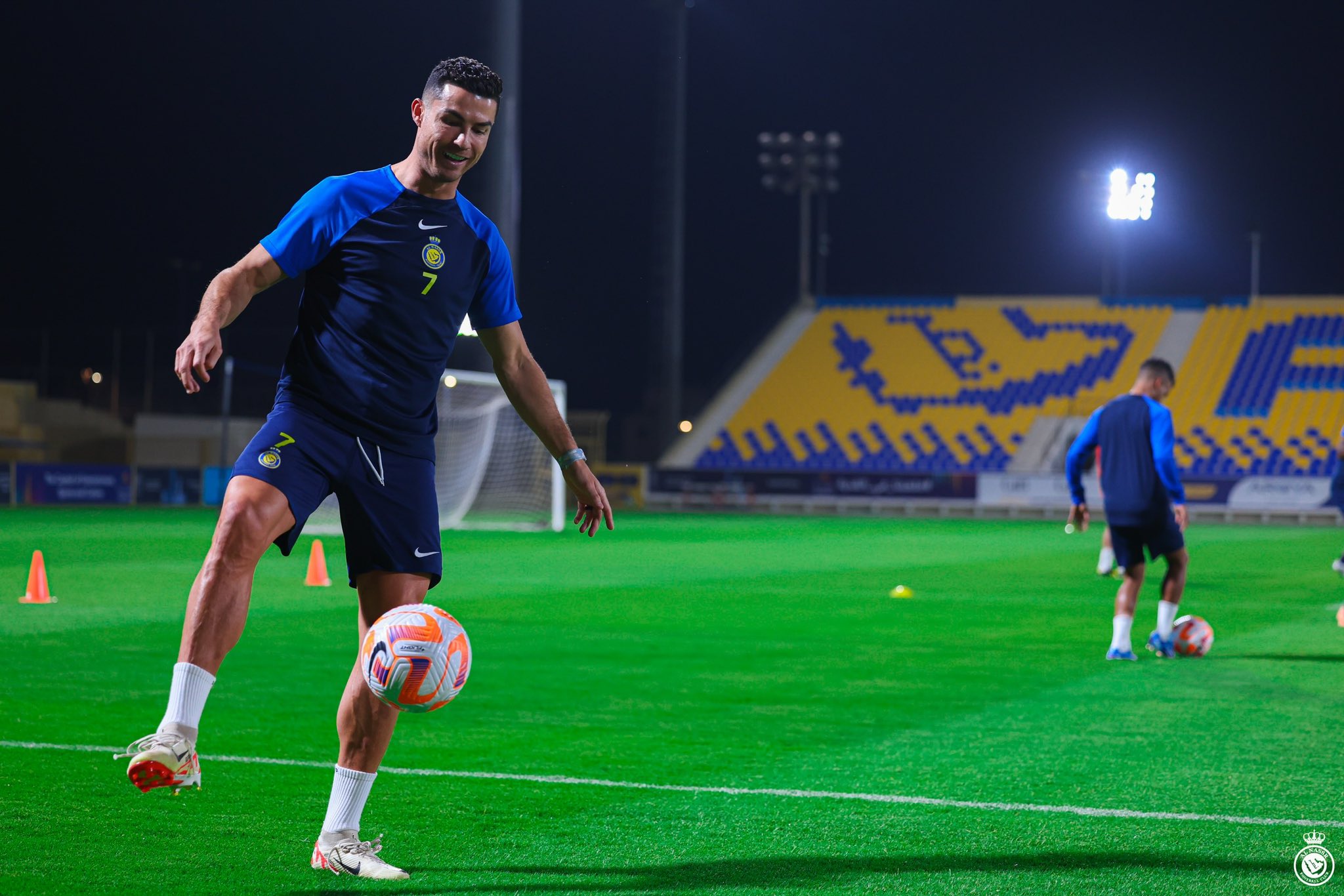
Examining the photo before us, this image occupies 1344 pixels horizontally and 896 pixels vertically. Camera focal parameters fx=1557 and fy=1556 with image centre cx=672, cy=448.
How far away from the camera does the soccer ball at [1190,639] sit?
11.2 m

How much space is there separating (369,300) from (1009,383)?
47.6m

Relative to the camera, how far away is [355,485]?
4586 mm

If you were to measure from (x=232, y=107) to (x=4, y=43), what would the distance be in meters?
6.81

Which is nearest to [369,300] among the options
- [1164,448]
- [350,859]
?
[350,859]

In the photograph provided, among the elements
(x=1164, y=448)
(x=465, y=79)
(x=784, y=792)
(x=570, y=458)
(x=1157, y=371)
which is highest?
(x=465, y=79)

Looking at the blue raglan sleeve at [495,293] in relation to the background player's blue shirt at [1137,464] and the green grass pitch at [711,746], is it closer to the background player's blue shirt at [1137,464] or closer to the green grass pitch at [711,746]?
the green grass pitch at [711,746]

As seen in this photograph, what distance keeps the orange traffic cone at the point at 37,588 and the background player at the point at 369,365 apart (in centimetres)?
1086

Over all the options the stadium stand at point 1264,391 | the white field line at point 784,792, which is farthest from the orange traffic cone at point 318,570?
the stadium stand at point 1264,391

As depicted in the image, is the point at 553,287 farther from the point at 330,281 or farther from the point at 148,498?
the point at 330,281

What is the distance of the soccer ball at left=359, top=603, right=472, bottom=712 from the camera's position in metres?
4.48

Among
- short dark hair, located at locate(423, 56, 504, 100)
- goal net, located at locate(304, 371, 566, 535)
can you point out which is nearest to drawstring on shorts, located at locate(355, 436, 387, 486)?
short dark hair, located at locate(423, 56, 504, 100)

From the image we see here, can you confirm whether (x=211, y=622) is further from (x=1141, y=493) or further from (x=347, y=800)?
(x=1141, y=493)

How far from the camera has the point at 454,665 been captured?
15.0 ft

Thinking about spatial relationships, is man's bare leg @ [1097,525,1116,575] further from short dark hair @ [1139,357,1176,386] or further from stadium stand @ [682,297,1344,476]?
stadium stand @ [682,297,1344,476]
